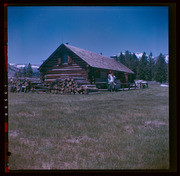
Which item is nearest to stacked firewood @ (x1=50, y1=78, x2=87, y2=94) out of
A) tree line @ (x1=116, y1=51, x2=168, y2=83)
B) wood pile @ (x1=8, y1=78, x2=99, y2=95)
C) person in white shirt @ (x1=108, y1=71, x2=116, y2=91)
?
wood pile @ (x1=8, y1=78, x2=99, y2=95)

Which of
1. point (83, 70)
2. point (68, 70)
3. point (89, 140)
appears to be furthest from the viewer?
point (83, 70)

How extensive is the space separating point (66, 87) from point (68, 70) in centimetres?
160

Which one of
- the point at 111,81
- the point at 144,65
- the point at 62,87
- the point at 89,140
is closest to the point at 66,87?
the point at 62,87

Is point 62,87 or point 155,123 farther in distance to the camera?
point 62,87

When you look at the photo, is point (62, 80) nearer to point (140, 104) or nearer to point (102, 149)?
point (140, 104)

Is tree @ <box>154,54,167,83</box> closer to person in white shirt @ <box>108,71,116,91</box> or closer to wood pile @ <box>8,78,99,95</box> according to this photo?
person in white shirt @ <box>108,71,116,91</box>

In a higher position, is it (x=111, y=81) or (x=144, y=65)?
(x=144, y=65)

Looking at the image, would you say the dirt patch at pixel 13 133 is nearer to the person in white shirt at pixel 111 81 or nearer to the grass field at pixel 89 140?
the grass field at pixel 89 140

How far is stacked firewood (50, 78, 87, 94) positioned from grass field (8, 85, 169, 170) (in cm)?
484

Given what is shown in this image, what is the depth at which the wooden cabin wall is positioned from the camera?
916cm

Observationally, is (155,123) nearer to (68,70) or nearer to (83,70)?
(68,70)

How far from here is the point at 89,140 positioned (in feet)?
12.3

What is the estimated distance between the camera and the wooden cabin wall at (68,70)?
30.1ft
